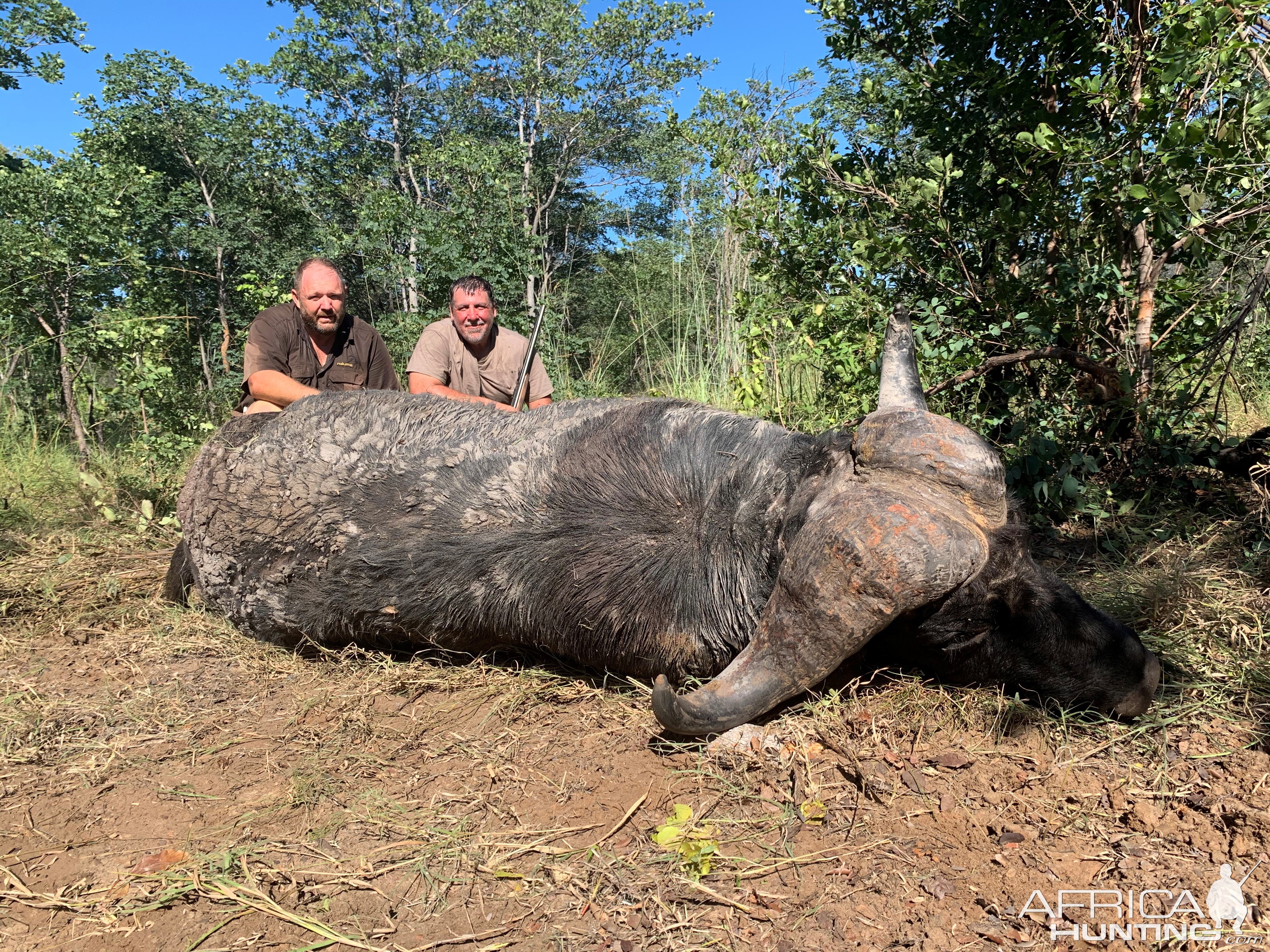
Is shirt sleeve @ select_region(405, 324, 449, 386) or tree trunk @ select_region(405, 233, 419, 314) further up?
tree trunk @ select_region(405, 233, 419, 314)

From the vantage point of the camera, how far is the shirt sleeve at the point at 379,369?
4867mm

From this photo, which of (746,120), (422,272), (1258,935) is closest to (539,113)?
(422,272)

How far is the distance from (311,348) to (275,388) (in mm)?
567

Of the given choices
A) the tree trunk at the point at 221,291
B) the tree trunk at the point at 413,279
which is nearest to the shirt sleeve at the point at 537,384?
the tree trunk at the point at 413,279

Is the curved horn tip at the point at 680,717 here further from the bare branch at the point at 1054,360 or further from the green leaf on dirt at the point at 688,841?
the bare branch at the point at 1054,360

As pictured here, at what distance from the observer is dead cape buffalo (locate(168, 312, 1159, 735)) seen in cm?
229

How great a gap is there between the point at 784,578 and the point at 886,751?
650 millimetres

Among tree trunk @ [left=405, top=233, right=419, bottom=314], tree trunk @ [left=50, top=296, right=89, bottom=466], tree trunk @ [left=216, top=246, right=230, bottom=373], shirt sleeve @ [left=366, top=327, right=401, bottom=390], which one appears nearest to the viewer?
shirt sleeve @ [left=366, top=327, right=401, bottom=390]

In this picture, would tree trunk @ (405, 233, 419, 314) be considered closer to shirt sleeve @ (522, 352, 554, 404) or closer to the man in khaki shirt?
the man in khaki shirt

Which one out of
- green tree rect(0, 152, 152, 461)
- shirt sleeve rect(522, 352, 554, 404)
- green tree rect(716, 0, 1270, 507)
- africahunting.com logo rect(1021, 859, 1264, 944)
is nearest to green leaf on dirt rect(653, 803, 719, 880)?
africahunting.com logo rect(1021, 859, 1264, 944)

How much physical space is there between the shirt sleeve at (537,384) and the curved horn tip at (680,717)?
3525 mm

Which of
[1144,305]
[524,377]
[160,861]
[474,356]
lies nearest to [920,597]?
[160,861]

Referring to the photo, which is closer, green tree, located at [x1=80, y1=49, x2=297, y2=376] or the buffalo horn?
the buffalo horn

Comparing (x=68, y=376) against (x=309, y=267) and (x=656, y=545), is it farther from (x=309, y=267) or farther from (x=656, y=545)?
(x=656, y=545)
